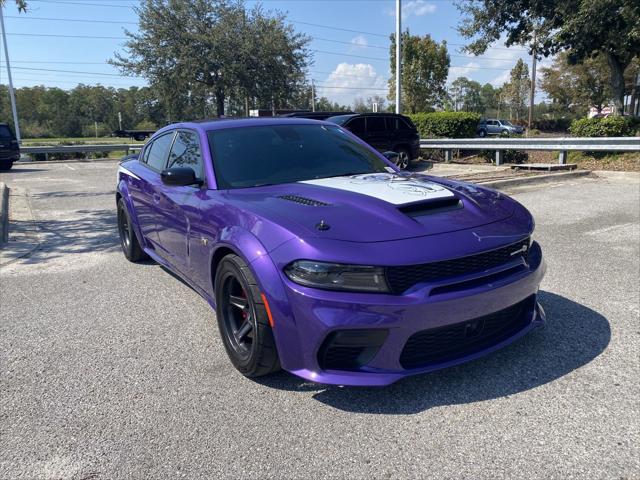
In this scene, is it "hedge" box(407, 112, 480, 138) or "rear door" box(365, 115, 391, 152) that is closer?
"rear door" box(365, 115, 391, 152)

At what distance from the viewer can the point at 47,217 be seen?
28.9 ft

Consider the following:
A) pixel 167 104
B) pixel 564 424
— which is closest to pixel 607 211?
pixel 564 424

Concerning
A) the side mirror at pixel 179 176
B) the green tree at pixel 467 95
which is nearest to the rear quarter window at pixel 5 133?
the side mirror at pixel 179 176

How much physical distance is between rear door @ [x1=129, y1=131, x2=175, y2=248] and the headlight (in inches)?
92.9

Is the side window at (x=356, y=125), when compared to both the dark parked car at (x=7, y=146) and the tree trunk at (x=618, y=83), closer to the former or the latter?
the tree trunk at (x=618, y=83)

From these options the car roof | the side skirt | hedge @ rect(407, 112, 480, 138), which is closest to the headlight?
the side skirt

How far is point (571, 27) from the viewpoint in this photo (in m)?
16.5

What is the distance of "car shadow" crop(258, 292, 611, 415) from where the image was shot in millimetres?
2660

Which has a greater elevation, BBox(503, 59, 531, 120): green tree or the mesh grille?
BBox(503, 59, 531, 120): green tree

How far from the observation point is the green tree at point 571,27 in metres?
15.6

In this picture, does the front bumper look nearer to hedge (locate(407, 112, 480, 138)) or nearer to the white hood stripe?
the white hood stripe

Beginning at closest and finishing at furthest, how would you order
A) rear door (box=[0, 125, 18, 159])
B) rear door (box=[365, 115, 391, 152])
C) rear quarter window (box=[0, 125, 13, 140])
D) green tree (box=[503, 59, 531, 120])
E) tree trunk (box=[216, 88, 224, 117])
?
rear door (box=[365, 115, 391, 152]), rear door (box=[0, 125, 18, 159]), rear quarter window (box=[0, 125, 13, 140]), tree trunk (box=[216, 88, 224, 117]), green tree (box=[503, 59, 531, 120])

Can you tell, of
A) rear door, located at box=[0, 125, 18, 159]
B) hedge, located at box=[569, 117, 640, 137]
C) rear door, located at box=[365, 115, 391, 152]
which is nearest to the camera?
rear door, located at box=[365, 115, 391, 152]

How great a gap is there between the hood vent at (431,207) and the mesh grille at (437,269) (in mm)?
394
